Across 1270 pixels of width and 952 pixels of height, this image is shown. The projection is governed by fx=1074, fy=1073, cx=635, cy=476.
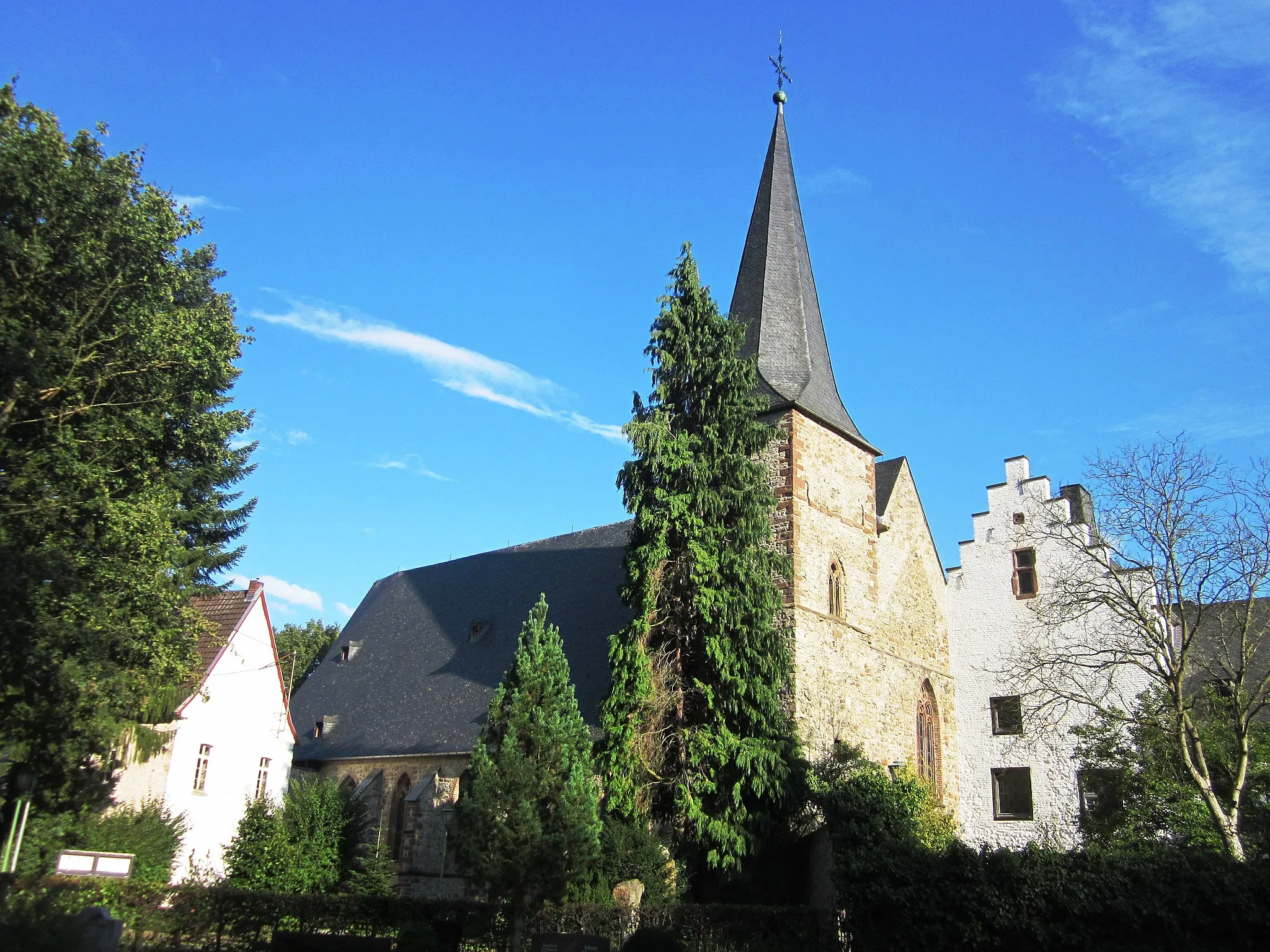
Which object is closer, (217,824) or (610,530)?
(217,824)

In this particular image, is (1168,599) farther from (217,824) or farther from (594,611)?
(217,824)

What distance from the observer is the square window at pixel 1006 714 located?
24266 millimetres

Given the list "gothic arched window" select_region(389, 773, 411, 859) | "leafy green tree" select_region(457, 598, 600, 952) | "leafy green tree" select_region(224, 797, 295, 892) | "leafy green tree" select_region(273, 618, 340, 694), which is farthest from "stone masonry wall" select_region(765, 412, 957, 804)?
"leafy green tree" select_region(273, 618, 340, 694)

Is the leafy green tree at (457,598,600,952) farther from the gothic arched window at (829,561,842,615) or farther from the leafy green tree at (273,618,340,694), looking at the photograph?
the leafy green tree at (273,618,340,694)

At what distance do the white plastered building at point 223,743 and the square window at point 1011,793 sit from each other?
16.0 m

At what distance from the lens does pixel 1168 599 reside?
17375mm

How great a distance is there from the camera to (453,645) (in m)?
27.4

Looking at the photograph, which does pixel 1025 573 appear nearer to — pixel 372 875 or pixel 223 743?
pixel 372 875

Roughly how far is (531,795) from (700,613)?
428 centimetres

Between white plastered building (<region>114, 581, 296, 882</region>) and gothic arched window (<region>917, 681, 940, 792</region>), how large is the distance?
14.3m

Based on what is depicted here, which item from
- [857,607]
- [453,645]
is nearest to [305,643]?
[453,645]

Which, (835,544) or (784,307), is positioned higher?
Answer: (784,307)

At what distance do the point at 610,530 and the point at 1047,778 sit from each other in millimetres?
11829

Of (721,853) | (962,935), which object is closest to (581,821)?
(721,853)
